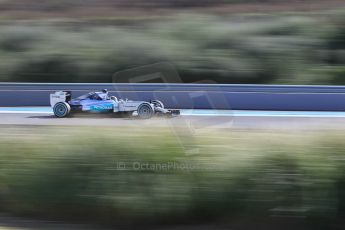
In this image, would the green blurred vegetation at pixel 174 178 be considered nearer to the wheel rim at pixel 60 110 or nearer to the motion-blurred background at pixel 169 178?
the motion-blurred background at pixel 169 178

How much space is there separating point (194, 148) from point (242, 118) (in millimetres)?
10515

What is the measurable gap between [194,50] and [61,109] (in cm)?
972

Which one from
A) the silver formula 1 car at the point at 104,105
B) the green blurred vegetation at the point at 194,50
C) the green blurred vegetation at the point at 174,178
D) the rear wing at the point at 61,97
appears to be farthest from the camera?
the green blurred vegetation at the point at 194,50

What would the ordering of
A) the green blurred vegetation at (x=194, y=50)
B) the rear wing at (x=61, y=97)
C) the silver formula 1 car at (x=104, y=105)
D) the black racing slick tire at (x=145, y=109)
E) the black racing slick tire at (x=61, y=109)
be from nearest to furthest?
the black racing slick tire at (x=145, y=109)
the silver formula 1 car at (x=104, y=105)
the black racing slick tire at (x=61, y=109)
the rear wing at (x=61, y=97)
the green blurred vegetation at (x=194, y=50)

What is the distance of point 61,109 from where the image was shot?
629 inches

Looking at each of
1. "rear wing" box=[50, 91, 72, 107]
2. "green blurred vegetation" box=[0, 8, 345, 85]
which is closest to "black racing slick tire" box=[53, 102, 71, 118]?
"rear wing" box=[50, 91, 72, 107]

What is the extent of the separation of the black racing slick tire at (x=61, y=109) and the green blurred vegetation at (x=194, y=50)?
7680mm

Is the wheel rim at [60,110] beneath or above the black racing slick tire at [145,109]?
above

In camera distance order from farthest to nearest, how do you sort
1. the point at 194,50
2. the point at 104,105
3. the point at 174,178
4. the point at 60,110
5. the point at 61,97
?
the point at 194,50
the point at 61,97
the point at 60,110
the point at 104,105
the point at 174,178

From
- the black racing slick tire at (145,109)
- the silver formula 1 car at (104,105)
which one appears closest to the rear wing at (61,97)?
the silver formula 1 car at (104,105)

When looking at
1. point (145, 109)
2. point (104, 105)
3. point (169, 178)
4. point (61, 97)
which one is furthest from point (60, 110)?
point (169, 178)

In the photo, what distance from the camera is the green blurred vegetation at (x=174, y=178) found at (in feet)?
19.4

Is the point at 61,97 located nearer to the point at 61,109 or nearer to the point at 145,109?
the point at 61,109

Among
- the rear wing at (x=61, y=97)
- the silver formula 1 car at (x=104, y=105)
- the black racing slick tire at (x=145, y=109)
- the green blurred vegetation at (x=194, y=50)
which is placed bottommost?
the black racing slick tire at (x=145, y=109)
